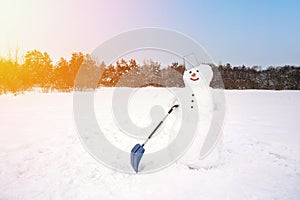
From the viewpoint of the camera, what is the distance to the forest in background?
15344mm

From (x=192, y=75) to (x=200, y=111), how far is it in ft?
1.98

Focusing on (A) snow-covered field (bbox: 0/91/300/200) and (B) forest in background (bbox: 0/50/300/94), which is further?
(B) forest in background (bbox: 0/50/300/94)

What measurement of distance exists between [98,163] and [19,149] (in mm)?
1437

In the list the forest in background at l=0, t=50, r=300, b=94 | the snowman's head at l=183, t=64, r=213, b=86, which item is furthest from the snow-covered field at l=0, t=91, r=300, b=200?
the forest in background at l=0, t=50, r=300, b=94

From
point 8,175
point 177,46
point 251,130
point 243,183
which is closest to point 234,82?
point 251,130

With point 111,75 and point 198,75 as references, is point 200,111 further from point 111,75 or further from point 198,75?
point 111,75

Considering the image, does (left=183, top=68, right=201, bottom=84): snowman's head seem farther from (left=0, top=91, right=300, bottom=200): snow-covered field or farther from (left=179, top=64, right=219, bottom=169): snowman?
(left=0, top=91, right=300, bottom=200): snow-covered field

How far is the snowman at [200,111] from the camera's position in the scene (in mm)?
3637

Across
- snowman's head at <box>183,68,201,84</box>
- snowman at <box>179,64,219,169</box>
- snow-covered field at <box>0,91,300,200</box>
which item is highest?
snowman's head at <box>183,68,201,84</box>

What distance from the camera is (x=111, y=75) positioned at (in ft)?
62.7

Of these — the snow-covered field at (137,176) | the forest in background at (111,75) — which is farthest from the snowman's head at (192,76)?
the forest in background at (111,75)

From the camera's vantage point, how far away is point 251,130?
562 cm

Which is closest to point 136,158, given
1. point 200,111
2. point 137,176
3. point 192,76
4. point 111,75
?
point 137,176

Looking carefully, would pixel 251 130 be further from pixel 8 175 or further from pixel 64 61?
pixel 64 61
